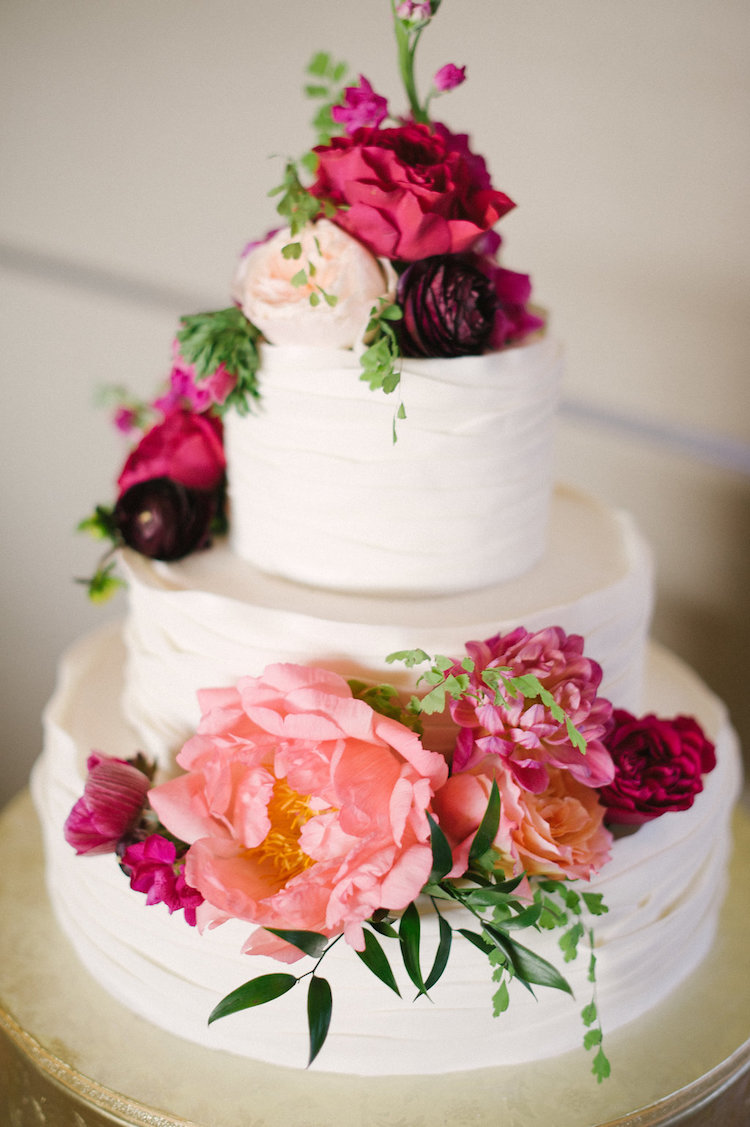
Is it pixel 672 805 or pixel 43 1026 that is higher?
pixel 672 805

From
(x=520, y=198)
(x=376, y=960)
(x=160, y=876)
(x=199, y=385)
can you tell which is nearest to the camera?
(x=376, y=960)

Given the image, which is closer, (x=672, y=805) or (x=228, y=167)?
(x=672, y=805)

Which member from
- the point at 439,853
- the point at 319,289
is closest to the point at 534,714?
the point at 439,853

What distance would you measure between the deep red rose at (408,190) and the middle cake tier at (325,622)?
44 cm

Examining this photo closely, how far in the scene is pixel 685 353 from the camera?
1.89 meters

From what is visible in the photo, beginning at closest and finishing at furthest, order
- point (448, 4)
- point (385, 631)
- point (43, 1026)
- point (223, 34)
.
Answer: point (385, 631), point (43, 1026), point (448, 4), point (223, 34)

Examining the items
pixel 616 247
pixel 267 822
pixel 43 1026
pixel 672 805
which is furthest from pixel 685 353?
pixel 43 1026

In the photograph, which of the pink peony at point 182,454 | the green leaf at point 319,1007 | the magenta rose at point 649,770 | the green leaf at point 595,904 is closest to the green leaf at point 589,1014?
the green leaf at point 595,904

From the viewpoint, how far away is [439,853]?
98 centimetres

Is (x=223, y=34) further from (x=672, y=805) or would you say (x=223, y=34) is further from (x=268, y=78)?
(x=672, y=805)

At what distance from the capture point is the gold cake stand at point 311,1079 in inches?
44.5

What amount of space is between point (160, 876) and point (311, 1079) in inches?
13.2

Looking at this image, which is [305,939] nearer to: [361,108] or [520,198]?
[361,108]

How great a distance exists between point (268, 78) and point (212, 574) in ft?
4.22
